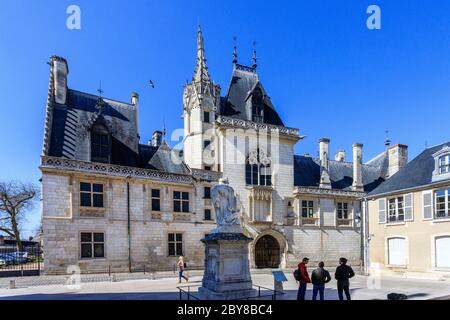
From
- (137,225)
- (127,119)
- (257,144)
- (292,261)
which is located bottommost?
(292,261)

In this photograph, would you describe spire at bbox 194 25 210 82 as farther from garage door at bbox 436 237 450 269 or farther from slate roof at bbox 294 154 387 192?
garage door at bbox 436 237 450 269

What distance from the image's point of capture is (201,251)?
20.3 meters

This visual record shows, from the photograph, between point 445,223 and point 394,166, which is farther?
point 394,166

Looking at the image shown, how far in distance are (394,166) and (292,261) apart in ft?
48.6

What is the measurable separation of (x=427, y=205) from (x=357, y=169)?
11.0 meters

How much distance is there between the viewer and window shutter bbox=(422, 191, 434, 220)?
16594mm

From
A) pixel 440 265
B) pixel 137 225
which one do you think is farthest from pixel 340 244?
pixel 137 225

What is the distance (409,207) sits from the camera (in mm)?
17844

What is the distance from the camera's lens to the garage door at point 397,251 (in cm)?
1780

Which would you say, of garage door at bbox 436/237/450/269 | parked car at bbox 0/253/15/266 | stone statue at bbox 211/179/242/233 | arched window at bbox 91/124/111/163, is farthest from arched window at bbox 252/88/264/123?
parked car at bbox 0/253/15/266

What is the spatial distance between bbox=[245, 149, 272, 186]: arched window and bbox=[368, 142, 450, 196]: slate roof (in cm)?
776

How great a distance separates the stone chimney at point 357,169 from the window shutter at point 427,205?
397 inches
